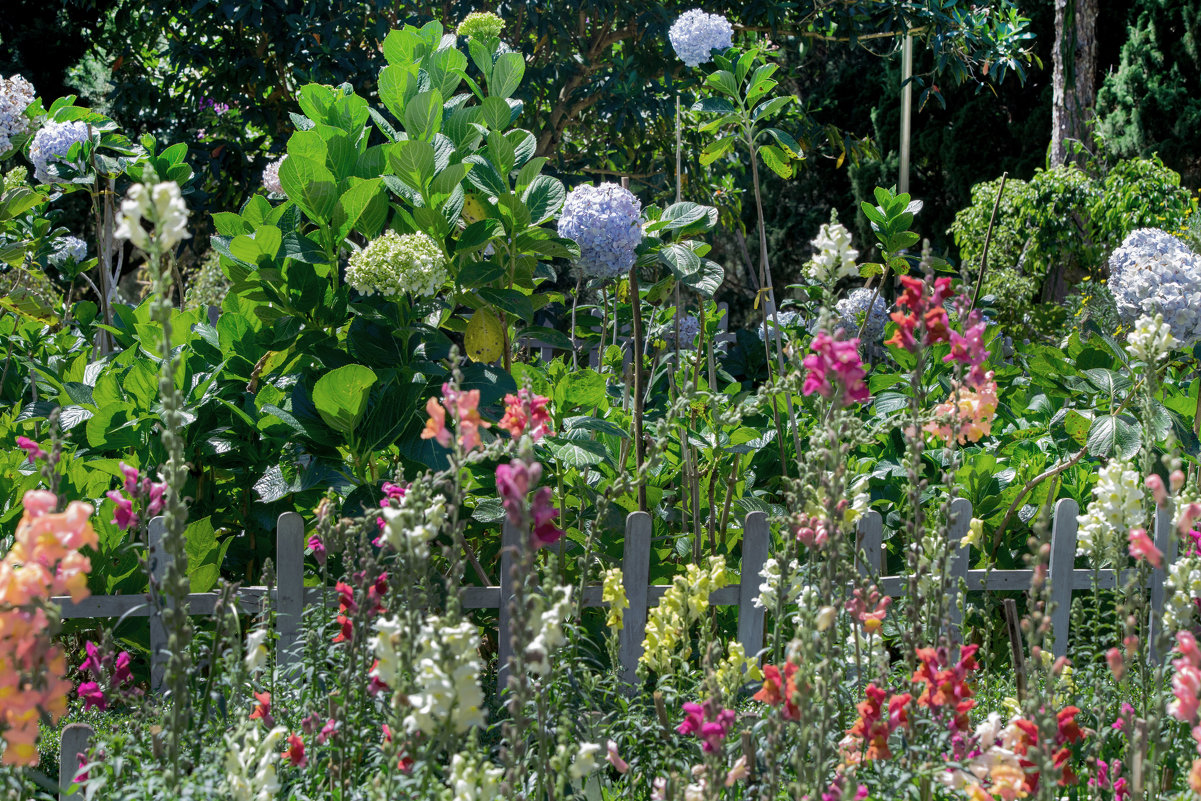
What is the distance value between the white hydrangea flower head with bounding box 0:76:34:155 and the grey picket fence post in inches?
124

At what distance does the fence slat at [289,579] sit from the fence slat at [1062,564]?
1.73 m

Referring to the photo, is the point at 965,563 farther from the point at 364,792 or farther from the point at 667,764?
the point at 364,792

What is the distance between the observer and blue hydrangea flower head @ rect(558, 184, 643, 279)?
226 cm

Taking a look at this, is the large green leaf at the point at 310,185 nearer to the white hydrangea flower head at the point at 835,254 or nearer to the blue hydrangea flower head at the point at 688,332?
the white hydrangea flower head at the point at 835,254

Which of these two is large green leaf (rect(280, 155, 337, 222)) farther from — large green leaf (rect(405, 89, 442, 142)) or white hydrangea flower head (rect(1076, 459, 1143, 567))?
white hydrangea flower head (rect(1076, 459, 1143, 567))

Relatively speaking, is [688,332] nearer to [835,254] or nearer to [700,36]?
[700,36]

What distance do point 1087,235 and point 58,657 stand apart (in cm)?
732

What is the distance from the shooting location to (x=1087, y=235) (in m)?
7.07

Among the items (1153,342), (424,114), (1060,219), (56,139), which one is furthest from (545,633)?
(1060,219)

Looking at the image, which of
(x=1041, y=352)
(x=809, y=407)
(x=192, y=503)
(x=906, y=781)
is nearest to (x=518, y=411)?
(x=906, y=781)

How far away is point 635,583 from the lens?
225 cm

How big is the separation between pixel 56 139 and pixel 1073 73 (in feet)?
25.7

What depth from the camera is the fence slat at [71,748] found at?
1568mm

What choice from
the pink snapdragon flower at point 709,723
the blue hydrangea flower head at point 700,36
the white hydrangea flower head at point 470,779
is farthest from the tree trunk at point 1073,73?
the white hydrangea flower head at point 470,779
